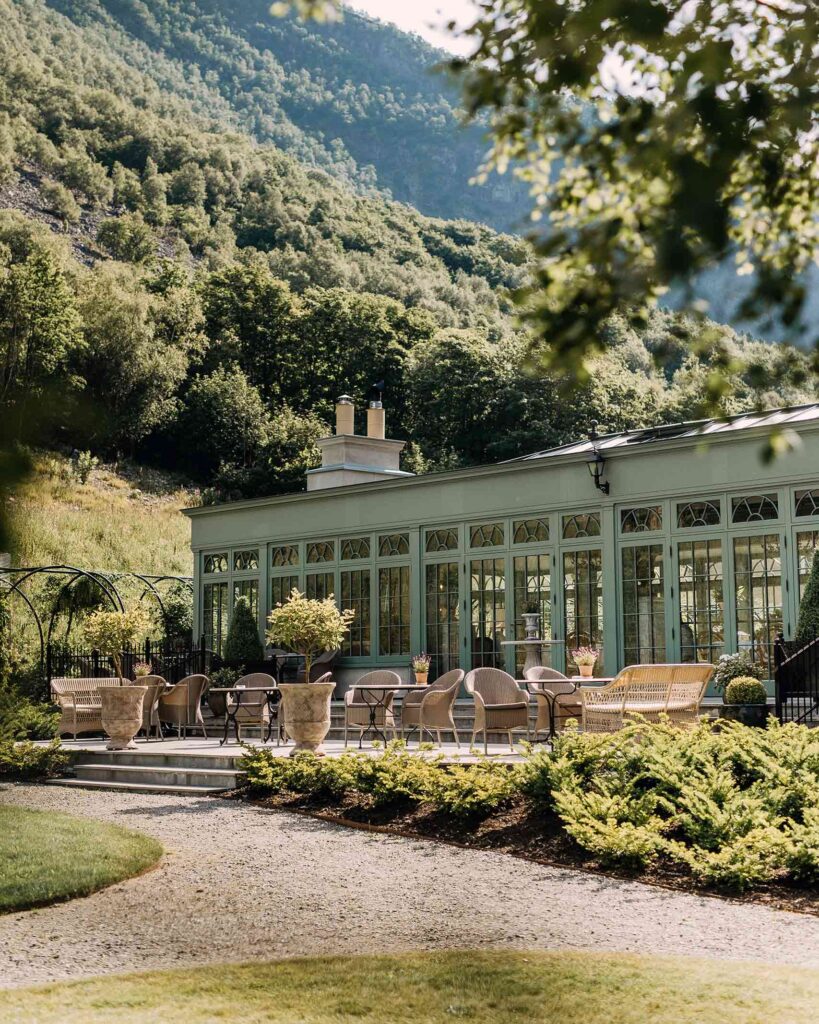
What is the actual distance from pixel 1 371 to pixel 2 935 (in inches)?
A: 199

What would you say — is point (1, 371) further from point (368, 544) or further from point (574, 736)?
point (368, 544)

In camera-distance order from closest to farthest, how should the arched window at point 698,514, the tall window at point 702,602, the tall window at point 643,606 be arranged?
1. the tall window at point 702,602
2. the arched window at point 698,514
3. the tall window at point 643,606

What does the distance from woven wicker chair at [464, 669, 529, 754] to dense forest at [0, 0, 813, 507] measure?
11931 mm

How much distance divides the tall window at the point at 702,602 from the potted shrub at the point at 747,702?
1974 mm

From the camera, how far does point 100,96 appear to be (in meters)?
64.3

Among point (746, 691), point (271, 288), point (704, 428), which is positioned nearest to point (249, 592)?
point (704, 428)

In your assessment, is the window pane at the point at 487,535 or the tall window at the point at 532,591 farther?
the window pane at the point at 487,535

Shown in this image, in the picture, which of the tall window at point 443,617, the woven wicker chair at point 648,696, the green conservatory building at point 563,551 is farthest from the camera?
the tall window at point 443,617

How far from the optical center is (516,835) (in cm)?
825

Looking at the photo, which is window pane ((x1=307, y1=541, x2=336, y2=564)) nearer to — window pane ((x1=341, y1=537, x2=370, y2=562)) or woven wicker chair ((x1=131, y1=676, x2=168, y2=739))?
window pane ((x1=341, y1=537, x2=370, y2=562))

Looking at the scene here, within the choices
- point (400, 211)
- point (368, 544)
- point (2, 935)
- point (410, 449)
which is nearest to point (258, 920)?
point (2, 935)

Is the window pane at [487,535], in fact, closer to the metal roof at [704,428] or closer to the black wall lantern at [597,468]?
the metal roof at [704,428]

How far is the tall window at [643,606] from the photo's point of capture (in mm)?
14570

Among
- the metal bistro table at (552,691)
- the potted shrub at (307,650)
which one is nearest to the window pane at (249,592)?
the metal bistro table at (552,691)
